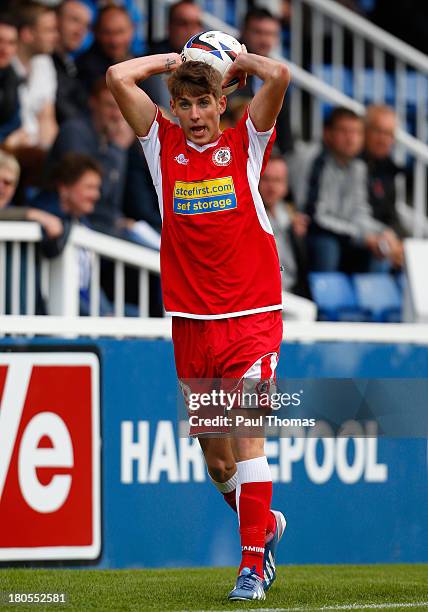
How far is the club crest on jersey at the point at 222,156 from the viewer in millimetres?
6012

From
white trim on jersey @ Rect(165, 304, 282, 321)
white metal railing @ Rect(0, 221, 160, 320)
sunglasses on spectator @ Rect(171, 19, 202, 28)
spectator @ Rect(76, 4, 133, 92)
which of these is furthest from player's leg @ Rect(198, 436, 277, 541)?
sunglasses on spectator @ Rect(171, 19, 202, 28)

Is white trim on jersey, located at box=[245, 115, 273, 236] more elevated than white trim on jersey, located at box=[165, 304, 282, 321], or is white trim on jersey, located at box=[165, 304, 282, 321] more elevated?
white trim on jersey, located at box=[245, 115, 273, 236]

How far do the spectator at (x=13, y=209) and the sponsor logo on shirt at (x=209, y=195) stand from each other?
2.15 metres

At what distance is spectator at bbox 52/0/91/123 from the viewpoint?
426 inches

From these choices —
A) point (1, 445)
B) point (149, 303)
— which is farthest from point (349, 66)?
point (1, 445)

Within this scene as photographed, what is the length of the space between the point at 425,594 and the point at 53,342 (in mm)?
2358

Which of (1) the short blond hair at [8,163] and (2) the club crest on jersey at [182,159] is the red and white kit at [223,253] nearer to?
(2) the club crest on jersey at [182,159]

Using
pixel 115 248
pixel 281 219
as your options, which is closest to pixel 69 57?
pixel 281 219

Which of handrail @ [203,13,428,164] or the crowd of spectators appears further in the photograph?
handrail @ [203,13,428,164]

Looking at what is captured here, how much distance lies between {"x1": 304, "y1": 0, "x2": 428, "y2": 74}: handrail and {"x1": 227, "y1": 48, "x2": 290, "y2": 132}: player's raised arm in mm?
7245

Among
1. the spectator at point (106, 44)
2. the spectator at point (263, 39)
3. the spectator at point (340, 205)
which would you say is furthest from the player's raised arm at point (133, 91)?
the spectator at point (263, 39)

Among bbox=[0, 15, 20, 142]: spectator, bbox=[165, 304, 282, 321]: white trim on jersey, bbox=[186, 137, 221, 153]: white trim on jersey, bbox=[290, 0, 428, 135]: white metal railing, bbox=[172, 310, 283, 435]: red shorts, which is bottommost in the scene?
bbox=[172, 310, 283, 435]: red shorts

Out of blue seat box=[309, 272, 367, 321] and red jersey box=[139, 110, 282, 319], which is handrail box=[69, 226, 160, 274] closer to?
red jersey box=[139, 110, 282, 319]

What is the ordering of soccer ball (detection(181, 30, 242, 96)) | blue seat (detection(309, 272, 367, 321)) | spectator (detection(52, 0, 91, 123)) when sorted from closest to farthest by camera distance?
soccer ball (detection(181, 30, 242, 96)) → spectator (detection(52, 0, 91, 123)) → blue seat (detection(309, 272, 367, 321))
